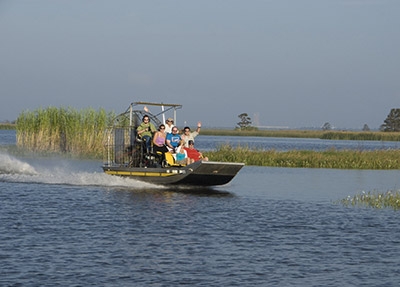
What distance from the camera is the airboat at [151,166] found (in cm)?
2619

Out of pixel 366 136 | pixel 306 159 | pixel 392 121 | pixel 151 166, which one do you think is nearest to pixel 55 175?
pixel 151 166

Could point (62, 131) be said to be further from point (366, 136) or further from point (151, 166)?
point (366, 136)

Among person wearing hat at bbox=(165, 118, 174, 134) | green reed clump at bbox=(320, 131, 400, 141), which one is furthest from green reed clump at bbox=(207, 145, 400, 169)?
green reed clump at bbox=(320, 131, 400, 141)

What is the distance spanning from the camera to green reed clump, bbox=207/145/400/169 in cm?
4234

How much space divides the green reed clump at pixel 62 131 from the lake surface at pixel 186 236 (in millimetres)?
13683

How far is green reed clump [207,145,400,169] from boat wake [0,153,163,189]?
8999 mm

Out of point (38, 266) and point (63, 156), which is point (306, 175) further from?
point (38, 266)

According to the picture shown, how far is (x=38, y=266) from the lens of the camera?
44.3 ft

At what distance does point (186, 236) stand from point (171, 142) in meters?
9.40

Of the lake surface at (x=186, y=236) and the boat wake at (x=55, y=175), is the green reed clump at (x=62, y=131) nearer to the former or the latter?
the boat wake at (x=55, y=175)

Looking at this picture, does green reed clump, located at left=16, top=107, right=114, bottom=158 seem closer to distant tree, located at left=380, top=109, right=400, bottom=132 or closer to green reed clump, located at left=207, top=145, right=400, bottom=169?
green reed clump, located at left=207, top=145, right=400, bottom=169

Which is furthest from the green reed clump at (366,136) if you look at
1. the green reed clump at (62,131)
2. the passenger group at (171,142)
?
the passenger group at (171,142)

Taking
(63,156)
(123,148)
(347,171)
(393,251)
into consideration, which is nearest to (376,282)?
(393,251)

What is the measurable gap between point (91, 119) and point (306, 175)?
42.5ft
